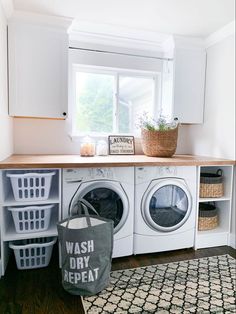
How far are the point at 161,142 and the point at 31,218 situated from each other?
4.78 feet

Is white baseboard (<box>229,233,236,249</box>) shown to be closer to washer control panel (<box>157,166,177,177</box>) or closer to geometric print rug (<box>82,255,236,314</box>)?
geometric print rug (<box>82,255,236,314</box>)

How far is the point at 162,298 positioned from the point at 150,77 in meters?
2.47

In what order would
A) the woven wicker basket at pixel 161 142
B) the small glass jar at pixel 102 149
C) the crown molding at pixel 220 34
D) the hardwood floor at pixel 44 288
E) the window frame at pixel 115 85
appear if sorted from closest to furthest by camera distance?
the hardwood floor at pixel 44 288, the crown molding at pixel 220 34, the woven wicker basket at pixel 161 142, the small glass jar at pixel 102 149, the window frame at pixel 115 85

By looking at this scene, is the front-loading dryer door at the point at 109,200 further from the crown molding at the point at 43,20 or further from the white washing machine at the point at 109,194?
the crown molding at the point at 43,20

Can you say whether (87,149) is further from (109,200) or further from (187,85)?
(187,85)

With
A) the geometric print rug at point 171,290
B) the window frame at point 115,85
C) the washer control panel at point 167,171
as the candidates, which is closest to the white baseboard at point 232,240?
the geometric print rug at point 171,290

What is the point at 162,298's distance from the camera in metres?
1.65

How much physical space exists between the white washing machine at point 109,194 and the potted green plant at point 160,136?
0.58m

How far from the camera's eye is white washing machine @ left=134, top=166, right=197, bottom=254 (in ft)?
7.14

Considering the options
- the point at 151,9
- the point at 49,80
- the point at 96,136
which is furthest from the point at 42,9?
the point at 96,136

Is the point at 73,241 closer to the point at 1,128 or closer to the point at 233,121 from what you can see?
the point at 1,128

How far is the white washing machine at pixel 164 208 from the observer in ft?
7.14

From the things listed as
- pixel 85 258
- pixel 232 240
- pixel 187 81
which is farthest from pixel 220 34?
pixel 85 258

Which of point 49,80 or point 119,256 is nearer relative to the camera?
point 119,256
